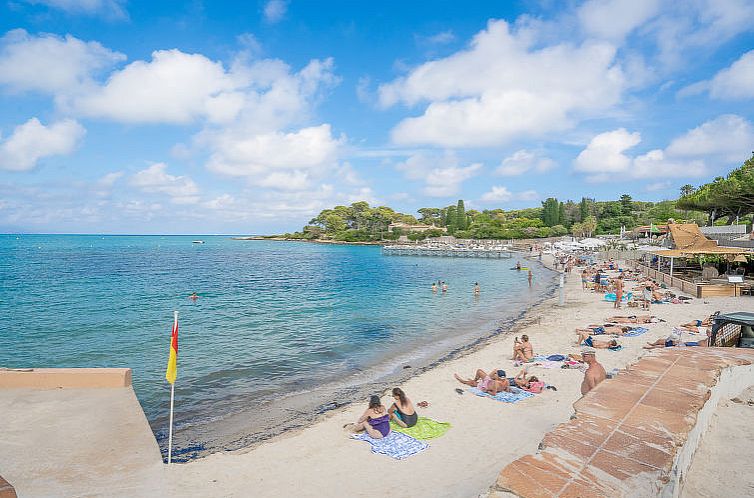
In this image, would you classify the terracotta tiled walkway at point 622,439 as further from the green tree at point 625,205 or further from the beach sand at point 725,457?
the green tree at point 625,205

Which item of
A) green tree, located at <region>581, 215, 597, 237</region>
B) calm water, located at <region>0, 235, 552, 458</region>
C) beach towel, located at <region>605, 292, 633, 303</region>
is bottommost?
calm water, located at <region>0, 235, 552, 458</region>

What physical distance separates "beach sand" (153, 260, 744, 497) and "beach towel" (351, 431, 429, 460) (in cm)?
12

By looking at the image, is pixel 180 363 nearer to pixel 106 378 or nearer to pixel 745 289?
pixel 106 378

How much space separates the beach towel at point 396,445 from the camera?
6.89m

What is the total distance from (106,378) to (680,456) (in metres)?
10.6

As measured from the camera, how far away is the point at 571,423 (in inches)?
176

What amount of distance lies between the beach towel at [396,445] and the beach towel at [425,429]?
0.52 feet

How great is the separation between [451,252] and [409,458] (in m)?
80.4

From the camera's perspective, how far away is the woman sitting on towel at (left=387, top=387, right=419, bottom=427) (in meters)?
7.86

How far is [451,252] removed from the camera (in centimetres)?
8581

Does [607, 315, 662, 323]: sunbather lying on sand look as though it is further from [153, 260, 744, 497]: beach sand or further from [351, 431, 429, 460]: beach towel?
[351, 431, 429, 460]: beach towel

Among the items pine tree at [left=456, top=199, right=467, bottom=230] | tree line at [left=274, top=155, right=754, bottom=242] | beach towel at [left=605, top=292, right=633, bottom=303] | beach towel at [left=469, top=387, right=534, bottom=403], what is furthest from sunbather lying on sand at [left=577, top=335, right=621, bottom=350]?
pine tree at [left=456, top=199, right=467, bottom=230]

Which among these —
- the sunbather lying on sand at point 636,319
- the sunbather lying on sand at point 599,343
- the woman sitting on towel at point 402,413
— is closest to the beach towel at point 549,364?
the sunbather lying on sand at point 599,343

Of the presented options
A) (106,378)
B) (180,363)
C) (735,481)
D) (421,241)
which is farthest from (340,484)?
(421,241)
